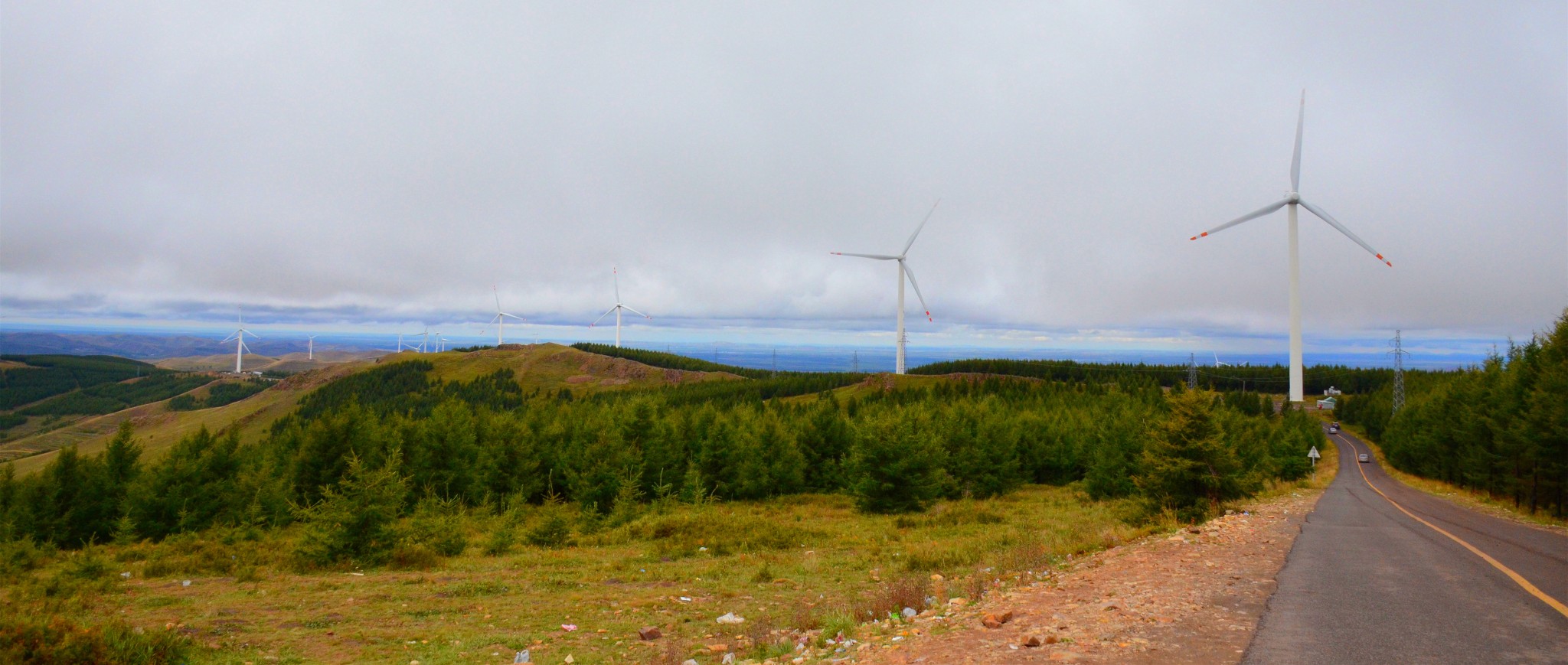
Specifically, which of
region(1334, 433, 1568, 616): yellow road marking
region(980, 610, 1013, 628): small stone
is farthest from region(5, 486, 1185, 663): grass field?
region(1334, 433, 1568, 616): yellow road marking

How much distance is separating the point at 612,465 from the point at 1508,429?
43.9 meters

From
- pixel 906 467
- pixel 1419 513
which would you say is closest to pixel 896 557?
pixel 906 467

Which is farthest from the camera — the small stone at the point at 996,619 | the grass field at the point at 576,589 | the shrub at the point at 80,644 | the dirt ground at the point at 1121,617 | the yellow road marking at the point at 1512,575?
the grass field at the point at 576,589

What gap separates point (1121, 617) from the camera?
406 inches

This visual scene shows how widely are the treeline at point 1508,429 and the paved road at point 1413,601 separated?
13.8 metres

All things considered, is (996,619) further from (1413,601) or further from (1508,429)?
(1508,429)

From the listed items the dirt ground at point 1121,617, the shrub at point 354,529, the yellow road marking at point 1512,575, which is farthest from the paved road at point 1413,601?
the shrub at point 354,529

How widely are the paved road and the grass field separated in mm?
5100

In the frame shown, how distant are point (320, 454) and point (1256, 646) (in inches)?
1686

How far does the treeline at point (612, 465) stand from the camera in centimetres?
2352

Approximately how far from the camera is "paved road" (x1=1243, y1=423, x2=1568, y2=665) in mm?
8242

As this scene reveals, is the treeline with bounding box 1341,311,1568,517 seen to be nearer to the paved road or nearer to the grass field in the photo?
the paved road

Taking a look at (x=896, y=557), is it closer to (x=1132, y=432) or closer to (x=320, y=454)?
(x=1132, y=432)

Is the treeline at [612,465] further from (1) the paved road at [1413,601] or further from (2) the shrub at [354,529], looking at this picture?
(1) the paved road at [1413,601]
